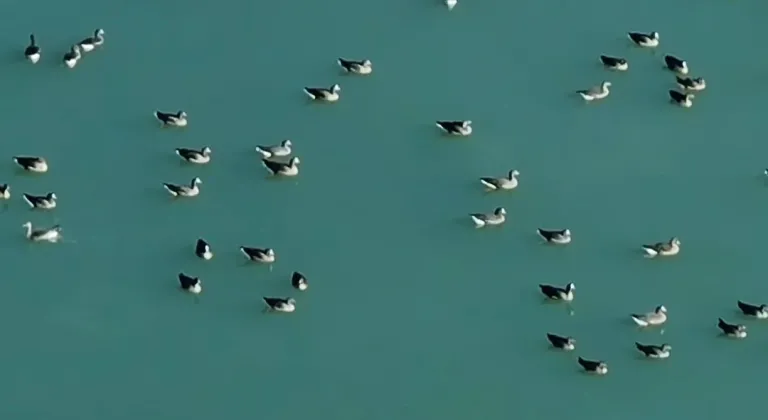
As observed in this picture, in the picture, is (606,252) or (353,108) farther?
(353,108)

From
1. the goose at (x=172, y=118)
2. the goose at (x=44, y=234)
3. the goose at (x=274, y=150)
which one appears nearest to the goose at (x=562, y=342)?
the goose at (x=274, y=150)

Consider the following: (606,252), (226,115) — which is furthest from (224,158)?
(606,252)

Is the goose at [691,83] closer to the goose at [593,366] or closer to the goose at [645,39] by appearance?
the goose at [645,39]

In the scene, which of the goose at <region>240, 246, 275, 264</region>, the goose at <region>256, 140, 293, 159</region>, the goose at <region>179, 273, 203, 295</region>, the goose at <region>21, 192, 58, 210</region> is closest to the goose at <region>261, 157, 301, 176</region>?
the goose at <region>256, 140, 293, 159</region>

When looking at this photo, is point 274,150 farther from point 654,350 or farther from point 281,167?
point 654,350

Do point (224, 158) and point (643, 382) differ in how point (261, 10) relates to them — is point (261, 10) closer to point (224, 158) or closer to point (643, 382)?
point (224, 158)

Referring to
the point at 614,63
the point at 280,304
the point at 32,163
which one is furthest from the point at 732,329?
the point at 32,163

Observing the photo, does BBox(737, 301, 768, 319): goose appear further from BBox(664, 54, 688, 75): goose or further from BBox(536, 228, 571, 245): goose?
BBox(664, 54, 688, 75): goose
